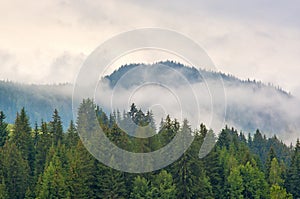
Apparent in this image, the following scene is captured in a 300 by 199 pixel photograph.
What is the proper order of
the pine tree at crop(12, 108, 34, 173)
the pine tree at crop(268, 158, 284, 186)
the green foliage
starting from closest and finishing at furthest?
the green foliage → the pine tree at crop(268, 158, 284, 186) → the pine tree at crop(12, 108, 34, 173)

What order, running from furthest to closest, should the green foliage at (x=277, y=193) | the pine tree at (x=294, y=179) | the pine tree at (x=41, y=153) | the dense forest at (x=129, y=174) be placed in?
the pine tree at (x=294, y=179), the pine tree at (x=41, y=153), the green foliage at (x=277, y=193), the dense forest at (x=129, y=174)

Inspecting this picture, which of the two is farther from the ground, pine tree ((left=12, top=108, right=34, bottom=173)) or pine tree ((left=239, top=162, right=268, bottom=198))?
pine tree ((left=12, top=108, right=34, bottom=173))

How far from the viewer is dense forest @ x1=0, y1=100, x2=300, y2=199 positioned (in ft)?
238

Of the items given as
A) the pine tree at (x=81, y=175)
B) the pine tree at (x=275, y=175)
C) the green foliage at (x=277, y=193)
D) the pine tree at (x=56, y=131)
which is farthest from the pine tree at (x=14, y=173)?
the pine tree at (x=275, y=175)

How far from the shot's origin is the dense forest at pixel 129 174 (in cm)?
7250

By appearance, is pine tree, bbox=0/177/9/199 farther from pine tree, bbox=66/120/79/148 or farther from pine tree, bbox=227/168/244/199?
pine tree, bbox=227/168/244/199

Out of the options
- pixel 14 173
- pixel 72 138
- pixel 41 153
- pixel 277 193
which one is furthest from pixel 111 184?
pixel 277 193

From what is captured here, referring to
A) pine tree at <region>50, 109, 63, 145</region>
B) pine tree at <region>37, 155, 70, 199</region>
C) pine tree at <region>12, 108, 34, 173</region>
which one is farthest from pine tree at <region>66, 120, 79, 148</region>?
pine tree at <region>37, 155, 70, 199</region>

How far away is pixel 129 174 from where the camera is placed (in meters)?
A: 75.0

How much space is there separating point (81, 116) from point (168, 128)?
32.2 metres

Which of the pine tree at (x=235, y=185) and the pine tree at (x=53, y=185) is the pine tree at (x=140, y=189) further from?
the pine tree at (x=235, y=185)

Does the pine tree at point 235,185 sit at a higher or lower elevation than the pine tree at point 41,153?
lower

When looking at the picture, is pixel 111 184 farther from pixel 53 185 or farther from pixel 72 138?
pixel 72 138

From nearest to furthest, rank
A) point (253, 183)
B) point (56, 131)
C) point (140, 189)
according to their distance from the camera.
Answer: point (140, 189), point (253, 183), point (56, 131)
